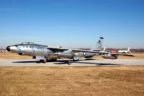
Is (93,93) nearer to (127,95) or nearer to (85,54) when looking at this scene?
(127,95)

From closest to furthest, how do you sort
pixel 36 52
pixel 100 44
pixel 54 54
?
pixel 36 52
pixel 54 54
pixel 100 44

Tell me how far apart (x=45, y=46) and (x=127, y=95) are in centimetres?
2559

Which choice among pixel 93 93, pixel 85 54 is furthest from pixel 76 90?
pixel 85 54

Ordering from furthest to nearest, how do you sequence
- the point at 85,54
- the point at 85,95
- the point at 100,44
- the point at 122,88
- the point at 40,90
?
Answer: the point at 100,44 < the point at 85,54 < the point at 122,88 < the point at 40,90 < the point at 85,95

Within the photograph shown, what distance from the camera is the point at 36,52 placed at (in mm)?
33906

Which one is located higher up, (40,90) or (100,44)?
(100,44)

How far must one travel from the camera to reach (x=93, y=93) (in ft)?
38.4

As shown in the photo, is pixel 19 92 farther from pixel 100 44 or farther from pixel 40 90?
pixel 100 44

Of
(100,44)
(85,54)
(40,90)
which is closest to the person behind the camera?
(40,90)

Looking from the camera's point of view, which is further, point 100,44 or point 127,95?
point 100,44

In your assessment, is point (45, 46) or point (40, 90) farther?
point (45, 46)

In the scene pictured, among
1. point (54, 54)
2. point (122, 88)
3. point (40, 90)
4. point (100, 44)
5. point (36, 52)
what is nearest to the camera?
point (40, 90)

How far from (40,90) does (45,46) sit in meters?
23.7

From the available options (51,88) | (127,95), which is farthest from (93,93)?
(51,88)
